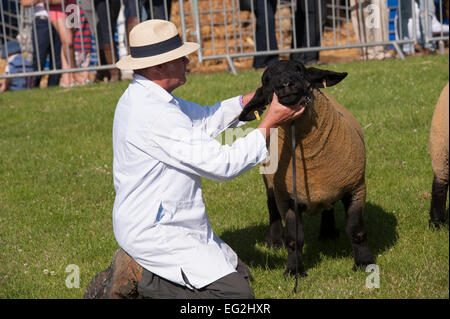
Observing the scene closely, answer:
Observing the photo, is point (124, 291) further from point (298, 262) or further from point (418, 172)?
point (418, 172)

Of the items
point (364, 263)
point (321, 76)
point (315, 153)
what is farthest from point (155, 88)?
point (364, 263)

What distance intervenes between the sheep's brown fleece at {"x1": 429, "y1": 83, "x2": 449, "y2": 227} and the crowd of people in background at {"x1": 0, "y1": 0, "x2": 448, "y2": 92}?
242 inches

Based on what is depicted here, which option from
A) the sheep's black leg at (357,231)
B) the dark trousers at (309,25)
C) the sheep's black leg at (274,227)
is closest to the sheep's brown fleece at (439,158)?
the sheep's black leg at (357,231)

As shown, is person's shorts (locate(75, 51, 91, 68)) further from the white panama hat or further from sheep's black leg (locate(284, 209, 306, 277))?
the white panama hat

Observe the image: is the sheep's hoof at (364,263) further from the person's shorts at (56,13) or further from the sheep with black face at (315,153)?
the person's shorts at (56,13)

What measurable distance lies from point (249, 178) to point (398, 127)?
6.68ft

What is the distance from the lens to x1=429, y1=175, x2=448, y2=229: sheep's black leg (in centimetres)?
554

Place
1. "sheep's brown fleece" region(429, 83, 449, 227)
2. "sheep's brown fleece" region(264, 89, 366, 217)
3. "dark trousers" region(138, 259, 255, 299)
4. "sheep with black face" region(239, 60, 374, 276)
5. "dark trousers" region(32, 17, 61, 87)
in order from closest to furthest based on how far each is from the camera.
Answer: "dark trousers" region(138, 259, 255, 299)
"sheep with black face" region(239, 60, 374, 276)
"sheep's brown fleece" region(264, 89, 366, 217)
"sheep's brown fleece" region(429, 83, 449, 227)
"dark trousers" region(32, 17, 61, 87)

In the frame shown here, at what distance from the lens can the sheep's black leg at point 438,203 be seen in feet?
18.2

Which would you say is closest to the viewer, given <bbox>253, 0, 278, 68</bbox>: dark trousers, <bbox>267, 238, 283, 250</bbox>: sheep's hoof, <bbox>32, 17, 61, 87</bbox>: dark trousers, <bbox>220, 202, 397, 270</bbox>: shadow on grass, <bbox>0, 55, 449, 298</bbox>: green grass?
<bbox>0, 55, 449, 298</bbox>: green grass

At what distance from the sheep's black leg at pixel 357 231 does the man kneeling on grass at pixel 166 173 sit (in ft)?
3.58

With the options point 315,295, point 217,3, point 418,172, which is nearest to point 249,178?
point 418,172

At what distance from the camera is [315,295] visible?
4691 mm

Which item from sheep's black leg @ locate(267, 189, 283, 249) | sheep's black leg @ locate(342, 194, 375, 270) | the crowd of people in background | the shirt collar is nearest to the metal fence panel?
the crowd of people in background
